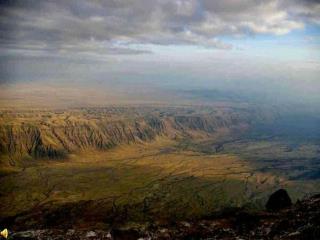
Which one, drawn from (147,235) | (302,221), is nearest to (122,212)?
(147,235)

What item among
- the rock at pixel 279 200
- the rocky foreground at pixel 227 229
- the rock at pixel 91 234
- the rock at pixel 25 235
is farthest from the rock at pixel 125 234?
the rock at pixel 279 200

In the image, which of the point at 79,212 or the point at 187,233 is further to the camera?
the point at 79,212

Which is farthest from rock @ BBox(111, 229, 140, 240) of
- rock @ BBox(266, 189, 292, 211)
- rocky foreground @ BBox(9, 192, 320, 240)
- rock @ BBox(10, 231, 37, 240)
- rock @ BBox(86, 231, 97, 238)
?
rock @ BBox(266, 189, 292, 211)

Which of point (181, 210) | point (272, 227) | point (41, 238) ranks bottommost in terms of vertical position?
point (181, 210)

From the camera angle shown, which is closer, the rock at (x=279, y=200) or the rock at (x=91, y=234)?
the rock at (x=91, y=234)

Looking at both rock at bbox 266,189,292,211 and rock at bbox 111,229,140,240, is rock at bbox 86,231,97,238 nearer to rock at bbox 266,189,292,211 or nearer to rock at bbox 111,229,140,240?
rock at bbox 111,229,140,240

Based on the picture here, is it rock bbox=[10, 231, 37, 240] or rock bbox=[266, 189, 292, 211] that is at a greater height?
rock bbox=[266, 189, 292, 211]

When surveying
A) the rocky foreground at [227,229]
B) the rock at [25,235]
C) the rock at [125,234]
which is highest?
the rocky foreground at [227,229]

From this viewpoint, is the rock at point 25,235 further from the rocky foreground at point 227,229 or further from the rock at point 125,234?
the rock at point 125,234

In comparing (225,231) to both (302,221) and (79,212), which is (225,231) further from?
(79,212)
